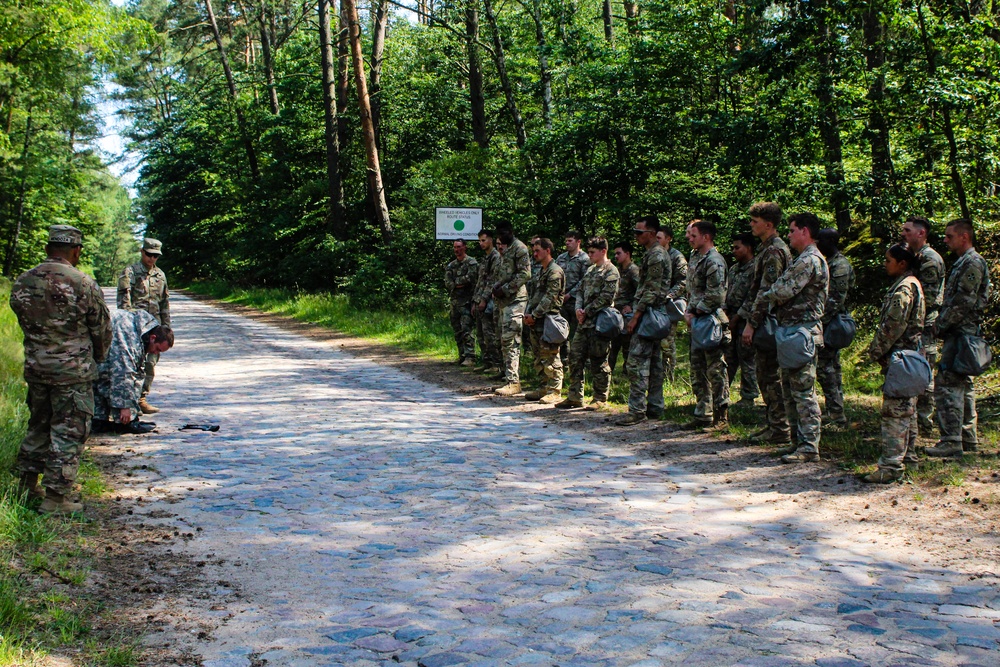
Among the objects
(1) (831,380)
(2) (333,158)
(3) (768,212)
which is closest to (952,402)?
(1) (831,380)

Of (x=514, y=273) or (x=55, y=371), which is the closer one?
(x=55, y=371)

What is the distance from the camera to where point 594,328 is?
11258 millimetres

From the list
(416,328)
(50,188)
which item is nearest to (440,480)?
(416,328)

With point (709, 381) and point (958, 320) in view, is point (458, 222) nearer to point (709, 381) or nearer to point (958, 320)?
point (709, 381)

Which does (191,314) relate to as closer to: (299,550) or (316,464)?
(316,464)

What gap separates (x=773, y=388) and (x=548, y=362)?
3.83 meters

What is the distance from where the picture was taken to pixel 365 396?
40.9 feet

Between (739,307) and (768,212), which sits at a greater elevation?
(768,212)

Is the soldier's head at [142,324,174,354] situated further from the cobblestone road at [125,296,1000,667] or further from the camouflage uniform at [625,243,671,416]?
the camouflage uniform at [625,243,671,416]

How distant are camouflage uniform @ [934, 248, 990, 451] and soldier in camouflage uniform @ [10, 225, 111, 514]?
23.6 ft

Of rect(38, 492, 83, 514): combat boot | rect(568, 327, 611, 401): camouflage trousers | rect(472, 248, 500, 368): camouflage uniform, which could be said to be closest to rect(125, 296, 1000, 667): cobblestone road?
rect(38, 492, 83, 514): combat boot

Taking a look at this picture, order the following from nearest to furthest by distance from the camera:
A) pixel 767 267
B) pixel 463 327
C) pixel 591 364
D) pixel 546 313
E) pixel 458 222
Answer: pixel 767 267 < pixel 591 364 < pixel 546 313 < pixel 463 327 < pixel 458 222

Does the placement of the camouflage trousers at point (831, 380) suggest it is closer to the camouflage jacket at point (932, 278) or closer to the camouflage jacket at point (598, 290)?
the camouflage jacket at point (932, 278)

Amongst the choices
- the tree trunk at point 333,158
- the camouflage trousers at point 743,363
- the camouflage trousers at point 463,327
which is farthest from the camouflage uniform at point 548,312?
the tree trunk at point 333,158
